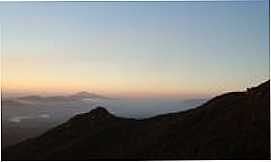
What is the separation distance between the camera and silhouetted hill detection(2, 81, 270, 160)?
4422mm

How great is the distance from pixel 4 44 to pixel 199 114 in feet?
4.64

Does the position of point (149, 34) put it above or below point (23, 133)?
above

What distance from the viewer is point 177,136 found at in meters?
4.47

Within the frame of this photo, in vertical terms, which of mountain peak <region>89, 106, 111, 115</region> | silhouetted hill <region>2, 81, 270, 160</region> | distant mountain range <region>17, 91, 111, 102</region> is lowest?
silhouetted hill <region>2, 81, 270, 160</region>

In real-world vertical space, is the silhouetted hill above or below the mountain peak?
below

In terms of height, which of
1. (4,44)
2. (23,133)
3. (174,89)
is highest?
(4,44)

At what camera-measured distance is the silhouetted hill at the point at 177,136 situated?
442cm

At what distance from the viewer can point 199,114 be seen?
14.6ft

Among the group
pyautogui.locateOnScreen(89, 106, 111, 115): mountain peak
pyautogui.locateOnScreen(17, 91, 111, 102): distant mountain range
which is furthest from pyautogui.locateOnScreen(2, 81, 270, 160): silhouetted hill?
pyautogui.locateOnScreen(17, 91, 111, 102): distant mountain range

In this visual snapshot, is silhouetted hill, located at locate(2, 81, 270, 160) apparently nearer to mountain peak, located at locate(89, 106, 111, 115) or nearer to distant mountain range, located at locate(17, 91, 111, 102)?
mountain peak, located at locate(89, 106, 111, 115)

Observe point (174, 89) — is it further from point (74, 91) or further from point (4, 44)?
point (4, 44)

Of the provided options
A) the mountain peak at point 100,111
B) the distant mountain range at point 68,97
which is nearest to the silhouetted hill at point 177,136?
the mountain peak at point 100,111

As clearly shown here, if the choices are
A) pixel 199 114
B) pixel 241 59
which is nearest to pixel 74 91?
pixel 199 114

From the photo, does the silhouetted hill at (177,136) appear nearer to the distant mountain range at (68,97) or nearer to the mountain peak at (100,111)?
the mountain peak at (100,111)
